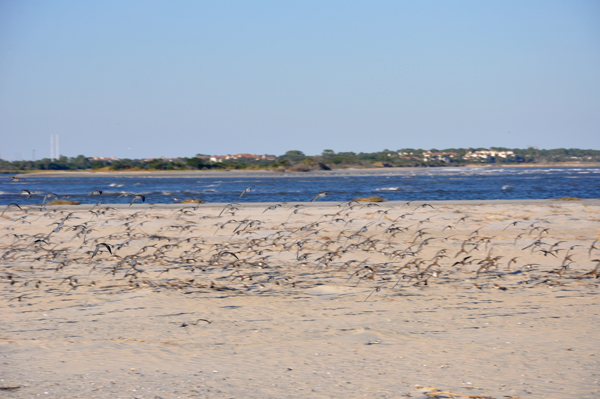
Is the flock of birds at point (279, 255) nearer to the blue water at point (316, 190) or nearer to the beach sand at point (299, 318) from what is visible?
the beach sand at point (299, 318)

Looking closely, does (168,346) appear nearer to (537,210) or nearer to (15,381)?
(15,381)

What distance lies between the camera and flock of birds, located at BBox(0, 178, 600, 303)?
24.0 ft

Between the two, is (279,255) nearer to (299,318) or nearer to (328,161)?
(299,318)

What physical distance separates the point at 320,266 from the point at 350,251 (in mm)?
1383

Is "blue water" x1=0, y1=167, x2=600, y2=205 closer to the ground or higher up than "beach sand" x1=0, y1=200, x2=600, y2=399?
higher up

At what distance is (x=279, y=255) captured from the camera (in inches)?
368

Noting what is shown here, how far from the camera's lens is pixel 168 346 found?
192 inches

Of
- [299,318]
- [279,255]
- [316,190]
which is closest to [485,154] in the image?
[316,190]

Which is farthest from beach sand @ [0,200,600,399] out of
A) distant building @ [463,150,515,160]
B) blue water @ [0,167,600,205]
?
distant building @ [463,150,515,160]

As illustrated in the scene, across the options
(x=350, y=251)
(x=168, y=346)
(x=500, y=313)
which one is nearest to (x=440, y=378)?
(x=500, y=313)

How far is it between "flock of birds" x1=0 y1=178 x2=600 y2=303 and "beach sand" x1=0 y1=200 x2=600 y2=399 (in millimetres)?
55

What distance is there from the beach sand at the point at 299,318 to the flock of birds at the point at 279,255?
2.2 inches

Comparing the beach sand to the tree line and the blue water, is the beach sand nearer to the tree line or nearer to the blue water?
the blue water

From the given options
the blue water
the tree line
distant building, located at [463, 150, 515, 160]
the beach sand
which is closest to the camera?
the beach sand
